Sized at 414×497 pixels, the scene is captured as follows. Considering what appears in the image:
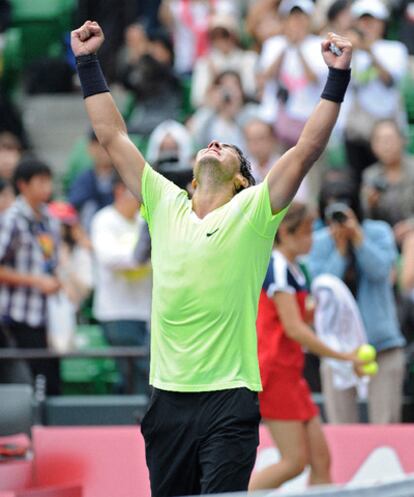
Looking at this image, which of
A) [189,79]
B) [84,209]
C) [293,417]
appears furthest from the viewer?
[189,79]

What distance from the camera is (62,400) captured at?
989 cm

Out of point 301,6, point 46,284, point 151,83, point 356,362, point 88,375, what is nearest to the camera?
point 356,362

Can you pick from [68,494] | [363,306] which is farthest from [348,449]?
[68,494]

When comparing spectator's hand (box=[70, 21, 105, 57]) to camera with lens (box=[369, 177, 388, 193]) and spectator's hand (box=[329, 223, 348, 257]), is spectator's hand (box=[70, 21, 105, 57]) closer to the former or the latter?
spectator's hand (box=[329, 223, 348, 257])

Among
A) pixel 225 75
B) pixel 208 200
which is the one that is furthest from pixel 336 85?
pixel 225 75

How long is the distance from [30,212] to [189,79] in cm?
485

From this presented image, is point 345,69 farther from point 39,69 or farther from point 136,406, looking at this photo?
point 39,69

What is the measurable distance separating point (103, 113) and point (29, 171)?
413 cm

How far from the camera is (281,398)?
24.4ft

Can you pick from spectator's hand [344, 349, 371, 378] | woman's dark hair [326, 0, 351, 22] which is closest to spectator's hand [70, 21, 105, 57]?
spectator's hand [344, 349, 371, 378]

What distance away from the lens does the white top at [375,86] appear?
11828 millimetres

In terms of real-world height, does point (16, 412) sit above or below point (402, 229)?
below

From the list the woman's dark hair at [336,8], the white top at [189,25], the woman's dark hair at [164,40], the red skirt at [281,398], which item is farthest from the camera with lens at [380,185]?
the white top at [189,25]

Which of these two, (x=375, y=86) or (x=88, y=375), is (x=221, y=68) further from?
(x=88, y=375)
